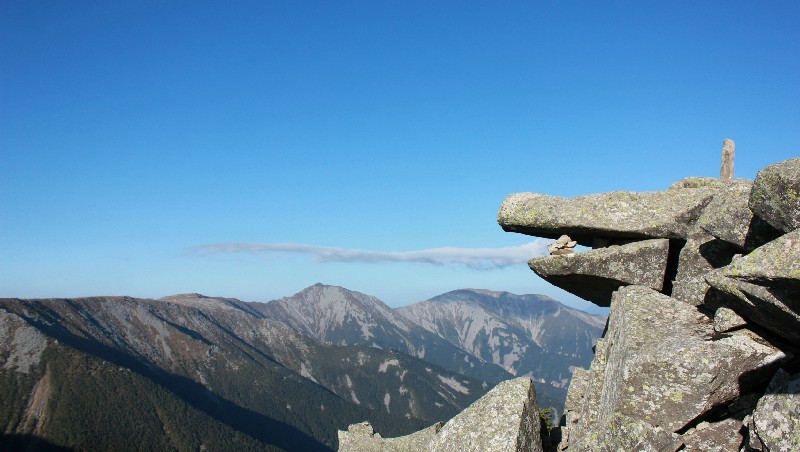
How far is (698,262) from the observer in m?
19.2

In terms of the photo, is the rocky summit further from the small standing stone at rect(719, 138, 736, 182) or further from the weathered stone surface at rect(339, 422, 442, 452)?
the weathered stone surface at rect(339, 422, 442, 452)

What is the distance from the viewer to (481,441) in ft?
56.9

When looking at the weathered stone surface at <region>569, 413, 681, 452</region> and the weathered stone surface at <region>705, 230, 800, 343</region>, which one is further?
the weathered stone surface at <region>569, 413, 681, 452</region>

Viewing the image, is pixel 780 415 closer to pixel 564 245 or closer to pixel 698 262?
pixel 698 262

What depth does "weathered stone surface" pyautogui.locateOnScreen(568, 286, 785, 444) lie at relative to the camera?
48.6 ft

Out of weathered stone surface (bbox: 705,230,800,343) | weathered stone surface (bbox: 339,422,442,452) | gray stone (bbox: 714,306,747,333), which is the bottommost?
weathered stone surface (bbox: 339,422,442,452)

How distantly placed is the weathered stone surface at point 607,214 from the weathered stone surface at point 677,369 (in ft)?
15.3

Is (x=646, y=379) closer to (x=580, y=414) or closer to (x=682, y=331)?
(x=682, y=331)

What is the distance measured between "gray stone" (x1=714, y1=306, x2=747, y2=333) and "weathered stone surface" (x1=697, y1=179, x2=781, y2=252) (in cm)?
245

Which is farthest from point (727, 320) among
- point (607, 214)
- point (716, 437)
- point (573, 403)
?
point (607, 214)

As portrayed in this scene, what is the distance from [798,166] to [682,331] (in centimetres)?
582

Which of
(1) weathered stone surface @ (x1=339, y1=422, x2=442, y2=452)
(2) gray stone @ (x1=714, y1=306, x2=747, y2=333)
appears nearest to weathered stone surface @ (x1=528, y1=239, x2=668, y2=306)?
(2) gray stone @ (x1=714, y1=306, x2=747, y2=333)

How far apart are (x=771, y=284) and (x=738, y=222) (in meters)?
4.31

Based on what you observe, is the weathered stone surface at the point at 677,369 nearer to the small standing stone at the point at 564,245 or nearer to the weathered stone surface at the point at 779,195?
the weathered stone surface at the point at 779,195
